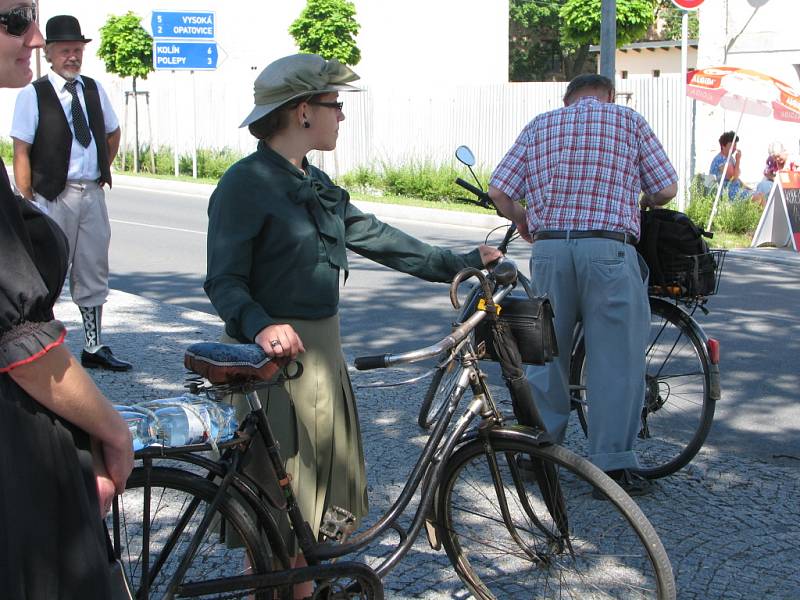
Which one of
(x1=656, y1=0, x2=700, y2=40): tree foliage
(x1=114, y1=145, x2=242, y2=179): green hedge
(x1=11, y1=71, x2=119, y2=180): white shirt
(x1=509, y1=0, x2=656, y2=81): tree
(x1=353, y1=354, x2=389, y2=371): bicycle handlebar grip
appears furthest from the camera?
(x1=509, y1=0, x2=656, y2=81): tree

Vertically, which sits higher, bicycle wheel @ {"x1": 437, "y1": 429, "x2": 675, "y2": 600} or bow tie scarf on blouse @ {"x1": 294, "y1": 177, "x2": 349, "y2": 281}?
bow tie scarf on blouse @ {"x1": 294, "y1": 177, "x2": 349, "y2": 281}

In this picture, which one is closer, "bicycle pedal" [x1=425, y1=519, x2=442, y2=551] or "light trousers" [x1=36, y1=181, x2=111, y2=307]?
"bicycle pedal" [x1=425, y1=519, x2=442, y2=551]

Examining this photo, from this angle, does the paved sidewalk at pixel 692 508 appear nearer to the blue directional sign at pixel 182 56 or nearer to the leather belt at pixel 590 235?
the leather belt at pixel 590 235

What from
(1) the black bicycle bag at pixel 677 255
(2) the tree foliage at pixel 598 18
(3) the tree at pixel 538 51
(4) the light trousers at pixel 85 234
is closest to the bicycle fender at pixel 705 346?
(1) the black bicycle bag at pixel 677 255

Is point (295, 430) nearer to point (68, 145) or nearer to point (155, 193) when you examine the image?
point (68, 145)

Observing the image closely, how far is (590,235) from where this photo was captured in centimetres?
475

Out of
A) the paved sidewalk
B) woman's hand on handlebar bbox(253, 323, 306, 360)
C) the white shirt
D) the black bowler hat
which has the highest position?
the black bowler hat

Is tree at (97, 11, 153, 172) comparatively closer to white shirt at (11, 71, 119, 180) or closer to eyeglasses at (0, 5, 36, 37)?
white shirt at (11, 71, 119, 180)

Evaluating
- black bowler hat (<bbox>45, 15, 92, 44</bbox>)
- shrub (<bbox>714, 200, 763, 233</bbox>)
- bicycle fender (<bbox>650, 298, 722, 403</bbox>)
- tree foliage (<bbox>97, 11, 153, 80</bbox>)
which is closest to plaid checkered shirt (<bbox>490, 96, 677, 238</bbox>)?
bicycle fender (<bbox>650, 298, 722, 403</bbox>)

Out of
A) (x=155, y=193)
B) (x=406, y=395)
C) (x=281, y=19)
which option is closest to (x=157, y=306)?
(x=406, y=395)

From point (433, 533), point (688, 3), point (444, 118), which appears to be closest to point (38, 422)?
point (433, 533)

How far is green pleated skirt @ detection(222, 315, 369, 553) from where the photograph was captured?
3141 millimetres

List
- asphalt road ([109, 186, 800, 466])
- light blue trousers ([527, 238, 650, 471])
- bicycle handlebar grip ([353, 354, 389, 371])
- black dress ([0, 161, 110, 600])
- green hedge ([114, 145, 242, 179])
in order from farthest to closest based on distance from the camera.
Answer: green hedge ([114, 145, 242, 179]), asphalt road ([109, 186, 800, 466]), light blue trousers ([527, 238, 650, 471]), bicycle handlebar grip ([353, 354, 389, 371]), black dress ([0, 161, 110, 600])

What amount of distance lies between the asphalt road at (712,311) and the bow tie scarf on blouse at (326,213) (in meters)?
3.11
